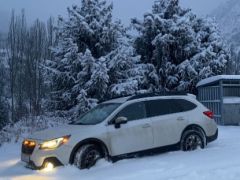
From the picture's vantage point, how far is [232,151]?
11.5 meters

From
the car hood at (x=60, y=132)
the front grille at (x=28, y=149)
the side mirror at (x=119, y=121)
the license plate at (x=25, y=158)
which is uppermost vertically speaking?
the side mirror at (x=119, y=121)

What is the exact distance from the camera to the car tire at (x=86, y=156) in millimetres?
10258

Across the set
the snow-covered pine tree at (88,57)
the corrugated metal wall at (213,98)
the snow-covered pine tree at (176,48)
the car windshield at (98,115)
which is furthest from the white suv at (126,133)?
the snow-covered pine tree at (176,48)

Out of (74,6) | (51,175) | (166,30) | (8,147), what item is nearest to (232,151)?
(51,175)

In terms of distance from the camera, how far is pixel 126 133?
11.1 m

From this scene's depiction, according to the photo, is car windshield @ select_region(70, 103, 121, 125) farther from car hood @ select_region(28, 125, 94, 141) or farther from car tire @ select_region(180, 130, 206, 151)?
car tire @ select_region(180, 130, 206, 151)

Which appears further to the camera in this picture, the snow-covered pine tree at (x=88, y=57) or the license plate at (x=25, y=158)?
the snow-covered pine tree at (x=88, y=57)

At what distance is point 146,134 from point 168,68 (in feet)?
43.5

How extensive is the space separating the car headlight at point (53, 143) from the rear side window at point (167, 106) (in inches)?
94.5

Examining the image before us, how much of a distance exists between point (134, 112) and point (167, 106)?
1.04 meters

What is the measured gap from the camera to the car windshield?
1127cm

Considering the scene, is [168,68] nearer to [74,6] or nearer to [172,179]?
[74,6]

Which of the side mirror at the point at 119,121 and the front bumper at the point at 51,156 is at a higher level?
the side mirror at the point at 119,121

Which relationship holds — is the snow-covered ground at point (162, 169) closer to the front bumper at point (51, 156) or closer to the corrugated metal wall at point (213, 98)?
the front bumper at point (51, 156)
